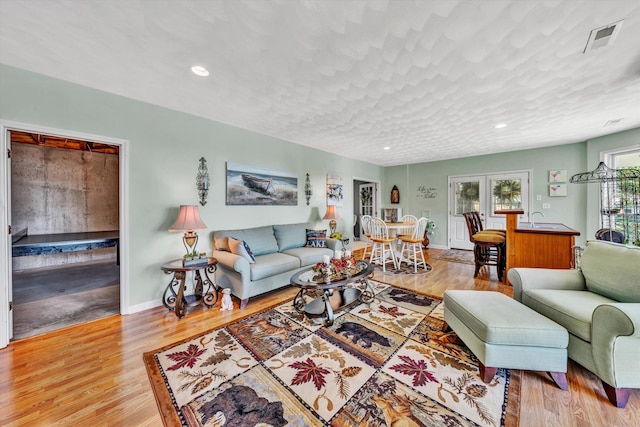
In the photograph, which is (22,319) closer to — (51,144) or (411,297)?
(51,144)

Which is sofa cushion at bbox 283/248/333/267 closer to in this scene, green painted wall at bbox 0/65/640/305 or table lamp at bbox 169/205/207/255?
green painted wall at bbox 0/65/640/305

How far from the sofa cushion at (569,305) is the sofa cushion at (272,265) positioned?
2553 millimetres

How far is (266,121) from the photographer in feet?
11.3

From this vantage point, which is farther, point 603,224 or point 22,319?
point 603,224

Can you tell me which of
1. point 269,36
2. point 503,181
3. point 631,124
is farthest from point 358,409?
point 503,181

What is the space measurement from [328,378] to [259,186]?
3055mm

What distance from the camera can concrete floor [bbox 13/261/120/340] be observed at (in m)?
2.47

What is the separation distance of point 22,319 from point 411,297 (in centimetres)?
448

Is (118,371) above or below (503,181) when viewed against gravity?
below

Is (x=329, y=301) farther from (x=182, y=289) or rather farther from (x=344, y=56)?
(x=344, y=56)

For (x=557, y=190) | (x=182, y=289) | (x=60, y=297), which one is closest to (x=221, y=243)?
(x=182, y=289)

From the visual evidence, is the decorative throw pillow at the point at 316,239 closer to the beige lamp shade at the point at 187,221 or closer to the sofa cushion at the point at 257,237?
the sofa cushion at the point at 257,237

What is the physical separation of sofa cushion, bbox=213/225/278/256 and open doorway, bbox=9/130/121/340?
59.3 inches

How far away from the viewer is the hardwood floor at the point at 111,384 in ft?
4.40
